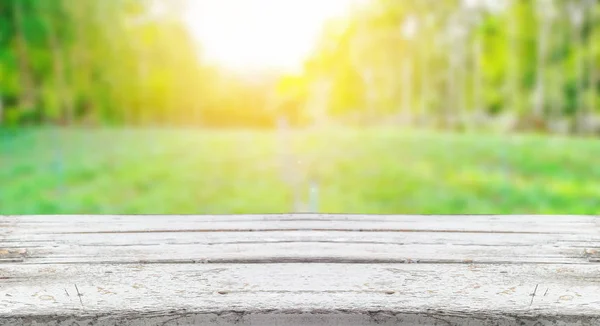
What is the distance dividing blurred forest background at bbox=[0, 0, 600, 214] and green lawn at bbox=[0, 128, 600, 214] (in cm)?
4

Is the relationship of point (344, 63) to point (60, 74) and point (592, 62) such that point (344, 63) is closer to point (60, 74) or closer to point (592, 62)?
point (592, 62)

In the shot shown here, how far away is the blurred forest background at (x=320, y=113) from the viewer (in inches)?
281

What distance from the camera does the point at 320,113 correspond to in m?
21.4

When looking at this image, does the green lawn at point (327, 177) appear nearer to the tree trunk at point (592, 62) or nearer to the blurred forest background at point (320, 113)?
the blurred forest background at point (320, 113)

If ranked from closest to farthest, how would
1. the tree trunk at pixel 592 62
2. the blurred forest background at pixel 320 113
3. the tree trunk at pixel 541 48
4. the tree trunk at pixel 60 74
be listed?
the blurred forest background at pixel 320 113
the tree trunk at pixel 60 74
the tree trunk at pixel 592 62
the tree trunk at pixel 541 48

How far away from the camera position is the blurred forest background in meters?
7.14

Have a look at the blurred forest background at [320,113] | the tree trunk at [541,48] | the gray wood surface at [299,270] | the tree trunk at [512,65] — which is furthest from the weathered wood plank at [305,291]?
the tree trunk at [512,65]

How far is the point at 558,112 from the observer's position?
1474cm

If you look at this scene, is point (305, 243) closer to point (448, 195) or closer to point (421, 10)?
point (448, 195)

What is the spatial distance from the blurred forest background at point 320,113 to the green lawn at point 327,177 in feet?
0.12

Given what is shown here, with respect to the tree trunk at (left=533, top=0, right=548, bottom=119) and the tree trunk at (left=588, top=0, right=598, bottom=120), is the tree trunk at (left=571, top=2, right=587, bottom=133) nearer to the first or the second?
the tree trunk at (left=588, top=0, right=598, bottom=120)

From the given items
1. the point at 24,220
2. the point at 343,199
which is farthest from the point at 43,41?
the point at 24,220

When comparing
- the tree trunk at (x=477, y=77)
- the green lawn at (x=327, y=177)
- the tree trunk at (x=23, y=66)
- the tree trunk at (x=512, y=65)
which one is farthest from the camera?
the tree trunk at (x=477, y=77)

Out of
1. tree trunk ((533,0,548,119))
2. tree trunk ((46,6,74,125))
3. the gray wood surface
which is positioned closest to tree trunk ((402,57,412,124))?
tree trunk ((533,0,548,119))
